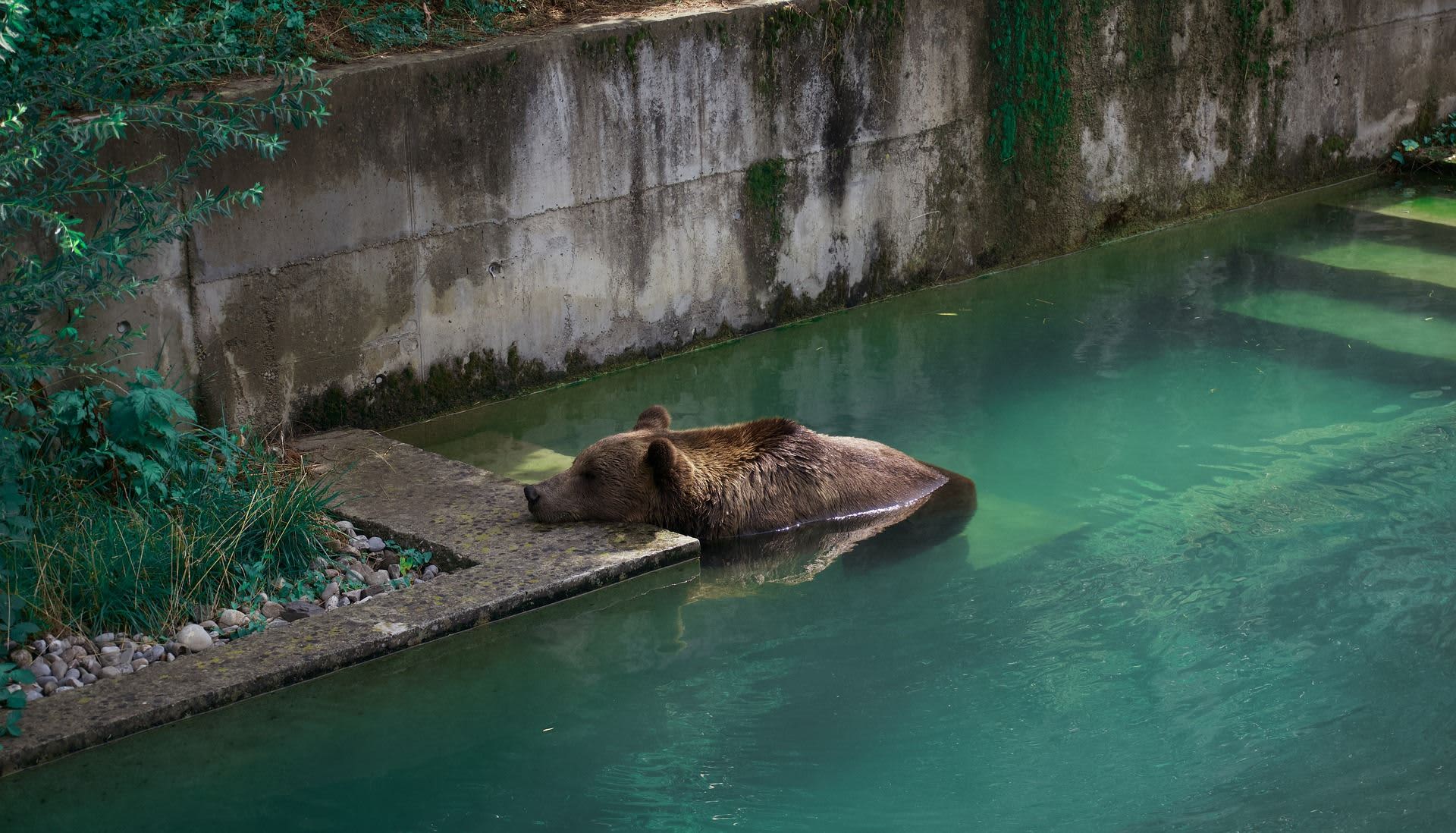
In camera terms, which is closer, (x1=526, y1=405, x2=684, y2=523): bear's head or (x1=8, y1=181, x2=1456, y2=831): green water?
(x1=8, y1=181, x2=1456, y2=831): green water

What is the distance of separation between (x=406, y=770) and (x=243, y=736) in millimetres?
699

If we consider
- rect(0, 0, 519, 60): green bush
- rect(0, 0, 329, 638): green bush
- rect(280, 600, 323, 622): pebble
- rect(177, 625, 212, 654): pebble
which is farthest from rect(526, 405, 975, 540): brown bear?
rect(0, 0, 519, 60): green bush

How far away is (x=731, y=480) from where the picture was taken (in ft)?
26.4

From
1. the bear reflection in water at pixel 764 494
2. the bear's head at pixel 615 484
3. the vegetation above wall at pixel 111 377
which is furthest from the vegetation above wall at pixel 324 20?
the bear reflection in water at pixel 764 494

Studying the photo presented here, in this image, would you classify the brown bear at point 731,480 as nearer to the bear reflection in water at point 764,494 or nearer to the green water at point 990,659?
the bear reflection in water at point 764,494

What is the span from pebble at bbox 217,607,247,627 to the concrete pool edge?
9.2 inches

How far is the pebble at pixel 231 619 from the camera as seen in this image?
22.2ft

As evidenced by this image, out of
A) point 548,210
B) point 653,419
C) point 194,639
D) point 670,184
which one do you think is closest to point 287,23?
point 548,210

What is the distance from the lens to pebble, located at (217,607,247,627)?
22.2 ft

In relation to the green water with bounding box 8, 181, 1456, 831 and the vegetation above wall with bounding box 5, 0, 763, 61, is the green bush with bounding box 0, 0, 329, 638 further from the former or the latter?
the green water with bounding box 8, 181, 1456, 831

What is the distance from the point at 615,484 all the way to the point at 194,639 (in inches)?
85.5

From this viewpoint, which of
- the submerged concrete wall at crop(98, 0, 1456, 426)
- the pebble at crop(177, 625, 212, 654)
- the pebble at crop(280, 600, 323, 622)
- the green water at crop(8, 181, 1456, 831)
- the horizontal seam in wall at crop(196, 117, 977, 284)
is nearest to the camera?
the green water at crop(8, 181, 1456, 831)

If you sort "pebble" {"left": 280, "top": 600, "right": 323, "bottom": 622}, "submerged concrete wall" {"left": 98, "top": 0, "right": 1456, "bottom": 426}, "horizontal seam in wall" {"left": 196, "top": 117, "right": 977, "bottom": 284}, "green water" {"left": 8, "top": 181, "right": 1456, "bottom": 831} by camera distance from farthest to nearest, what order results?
"submerged concrete wall" {"left": 98, "top": 0, "right": 1456, "bottom": 426}, "horizontal seam in wall" {"left": 196, "top": 117, "right": 977, "bottom": 284}, "pebble" {"left": 280, "top": 600, "right": 323, "bottom": 622}, "green water" {"left": 8, "top": 181, "right": 1456, "bottom": 831}

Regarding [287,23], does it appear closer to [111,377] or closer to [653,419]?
[111,377]
